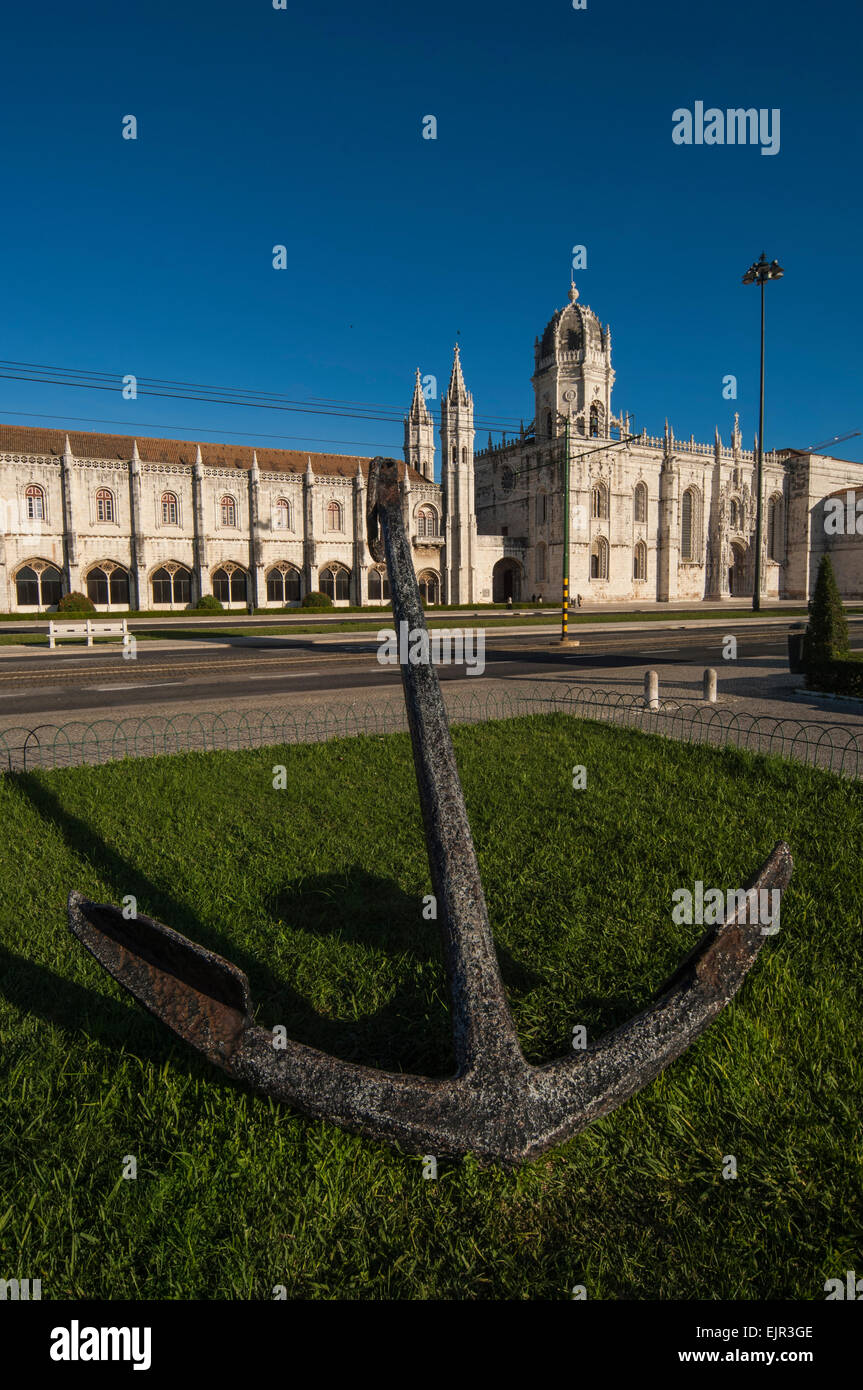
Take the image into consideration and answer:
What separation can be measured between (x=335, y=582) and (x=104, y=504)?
16387mm

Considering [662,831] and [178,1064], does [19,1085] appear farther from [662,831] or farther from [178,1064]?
[662,831]

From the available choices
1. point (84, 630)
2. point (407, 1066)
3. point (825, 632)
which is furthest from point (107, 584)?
point (407, 1066)

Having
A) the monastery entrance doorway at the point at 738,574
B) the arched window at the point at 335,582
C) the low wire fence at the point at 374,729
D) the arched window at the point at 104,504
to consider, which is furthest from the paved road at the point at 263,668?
the monastery entrance doorway at the point at 738,574

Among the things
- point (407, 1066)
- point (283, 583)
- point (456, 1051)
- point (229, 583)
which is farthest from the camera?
point (283, 583)

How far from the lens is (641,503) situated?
61.9 metres

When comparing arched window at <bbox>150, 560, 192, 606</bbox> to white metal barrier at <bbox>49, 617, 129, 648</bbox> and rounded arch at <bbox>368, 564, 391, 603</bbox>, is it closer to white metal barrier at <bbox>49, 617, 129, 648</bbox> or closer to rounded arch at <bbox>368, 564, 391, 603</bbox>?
rounded arch at <bbox>368, 564, 391, 603</bbox>

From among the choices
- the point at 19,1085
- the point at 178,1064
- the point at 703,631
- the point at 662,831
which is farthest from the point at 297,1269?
the point at 703,631

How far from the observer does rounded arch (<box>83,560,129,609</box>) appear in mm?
46188

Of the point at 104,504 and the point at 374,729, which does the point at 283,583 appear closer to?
the point at 104,504

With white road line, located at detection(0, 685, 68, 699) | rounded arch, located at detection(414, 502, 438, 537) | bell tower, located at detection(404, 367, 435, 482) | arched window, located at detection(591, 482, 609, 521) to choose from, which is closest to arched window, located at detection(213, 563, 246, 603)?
rounded arch, located at detection(414, 502, 438, 537)

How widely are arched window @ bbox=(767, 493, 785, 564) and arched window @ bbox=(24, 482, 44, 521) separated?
6317 centimetres

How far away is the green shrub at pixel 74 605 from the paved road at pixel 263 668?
66.8 ft

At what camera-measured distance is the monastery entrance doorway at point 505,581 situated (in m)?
61.1

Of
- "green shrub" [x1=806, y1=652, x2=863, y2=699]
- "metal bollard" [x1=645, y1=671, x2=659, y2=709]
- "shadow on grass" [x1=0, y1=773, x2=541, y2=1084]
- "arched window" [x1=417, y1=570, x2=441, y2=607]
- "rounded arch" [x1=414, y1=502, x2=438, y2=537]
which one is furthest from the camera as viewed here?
"arched window" [x1=417, y1=570, x2=441, y2=607]
